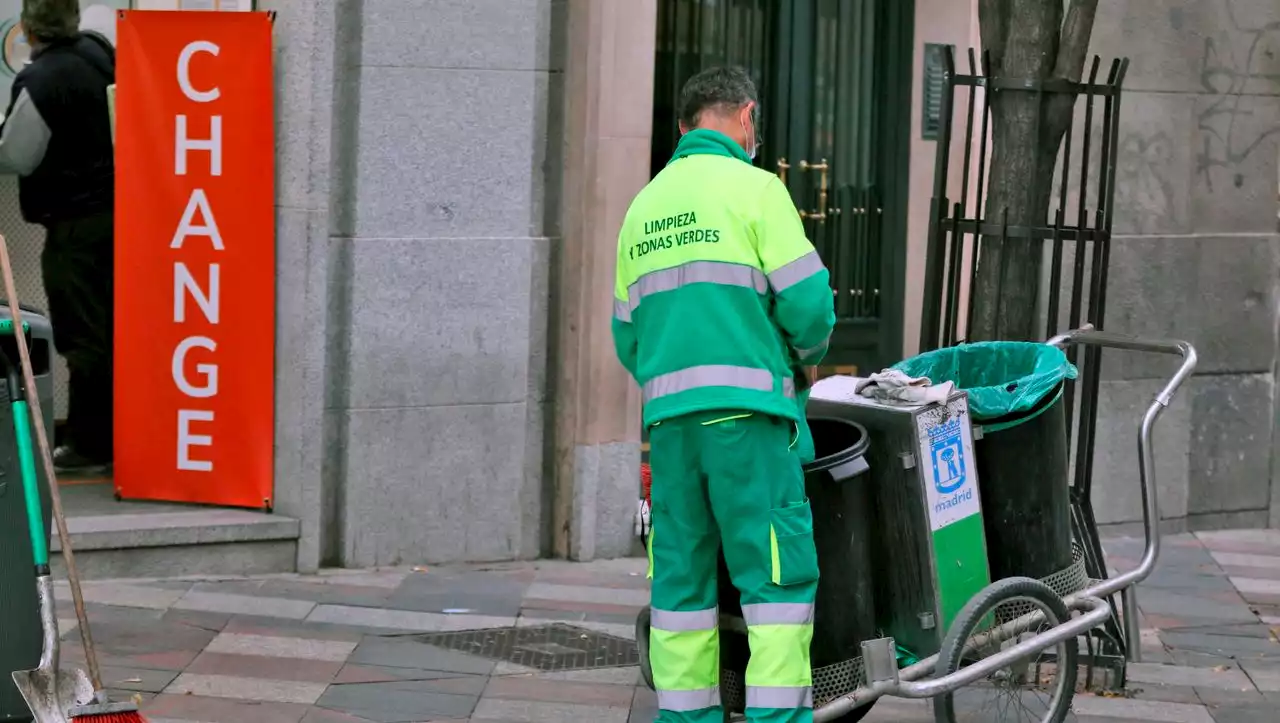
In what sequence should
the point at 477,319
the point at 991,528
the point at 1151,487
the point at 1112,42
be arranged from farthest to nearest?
the point at 1112,42 < the point at 477,319 < the point at 1151,487 < the point at 991,528

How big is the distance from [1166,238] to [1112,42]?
965mm

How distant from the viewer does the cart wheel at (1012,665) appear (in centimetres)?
536

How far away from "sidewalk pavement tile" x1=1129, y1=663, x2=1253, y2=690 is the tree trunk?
1.27m

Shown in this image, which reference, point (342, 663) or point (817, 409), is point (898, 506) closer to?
point (817, 409)

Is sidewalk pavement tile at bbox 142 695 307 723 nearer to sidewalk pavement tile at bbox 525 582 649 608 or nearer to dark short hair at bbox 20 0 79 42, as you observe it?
sidewalk pavement tile at bbox 525 582 649 608

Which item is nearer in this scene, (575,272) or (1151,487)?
(1151,487)

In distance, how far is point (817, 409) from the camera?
5648 millimetres

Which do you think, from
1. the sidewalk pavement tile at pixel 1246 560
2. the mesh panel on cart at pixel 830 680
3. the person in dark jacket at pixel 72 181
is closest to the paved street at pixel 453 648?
the sidewalk pavement tile at pixel 1246 560


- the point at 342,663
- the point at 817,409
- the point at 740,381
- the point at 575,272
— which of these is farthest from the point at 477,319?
the point at 740,381

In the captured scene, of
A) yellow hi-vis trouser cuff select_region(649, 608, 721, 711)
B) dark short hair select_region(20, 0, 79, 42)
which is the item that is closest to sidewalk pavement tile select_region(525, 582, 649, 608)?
yellow hi-vis trouser cuff select_region(649, 608, 721, 711)

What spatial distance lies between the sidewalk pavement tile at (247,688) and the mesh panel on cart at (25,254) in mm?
3108

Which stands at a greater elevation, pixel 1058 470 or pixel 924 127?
pixel 924 127

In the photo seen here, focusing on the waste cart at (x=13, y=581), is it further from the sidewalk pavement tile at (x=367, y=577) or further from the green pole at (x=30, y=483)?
the sidewalk pavement tile at (x=367, y=577)

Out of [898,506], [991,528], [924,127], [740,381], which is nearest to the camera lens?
[740,381]
